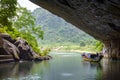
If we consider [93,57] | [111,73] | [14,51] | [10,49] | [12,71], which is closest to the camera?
[111,73]

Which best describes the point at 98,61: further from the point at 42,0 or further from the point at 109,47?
the point at 42,0

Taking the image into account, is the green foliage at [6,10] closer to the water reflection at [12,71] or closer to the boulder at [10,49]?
the boulder at [10,49]

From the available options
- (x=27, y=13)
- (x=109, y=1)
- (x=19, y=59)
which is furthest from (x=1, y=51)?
(x=109, y=1)

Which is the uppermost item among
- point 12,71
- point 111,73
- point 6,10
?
point 6,10

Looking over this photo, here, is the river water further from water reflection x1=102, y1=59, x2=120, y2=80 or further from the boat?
the boat

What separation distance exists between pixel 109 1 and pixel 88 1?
2.65 metres

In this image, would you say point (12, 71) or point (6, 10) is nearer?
point (12, 71)

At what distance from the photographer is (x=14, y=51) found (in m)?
53.0

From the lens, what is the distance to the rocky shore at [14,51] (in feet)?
163

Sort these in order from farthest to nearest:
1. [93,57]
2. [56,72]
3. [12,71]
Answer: [93,57], [56,72], [12,71]

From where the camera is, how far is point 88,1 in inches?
1077

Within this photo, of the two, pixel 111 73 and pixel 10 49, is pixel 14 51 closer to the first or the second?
pixel 10 49

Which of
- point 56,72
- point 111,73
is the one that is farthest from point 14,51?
point 111,73

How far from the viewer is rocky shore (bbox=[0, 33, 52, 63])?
49.6 m
